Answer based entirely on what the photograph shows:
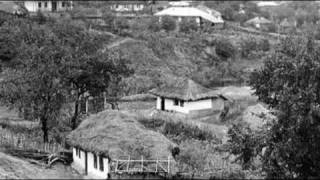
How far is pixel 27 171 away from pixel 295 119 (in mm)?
9750

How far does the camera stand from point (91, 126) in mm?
24297

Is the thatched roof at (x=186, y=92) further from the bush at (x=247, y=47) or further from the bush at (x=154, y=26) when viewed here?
the bush at (x=247, y=47)

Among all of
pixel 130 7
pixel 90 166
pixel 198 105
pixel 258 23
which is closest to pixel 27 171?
pixel 90 166

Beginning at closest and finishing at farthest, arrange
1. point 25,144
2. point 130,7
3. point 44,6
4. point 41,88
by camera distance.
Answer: point 25,144
point 41,88
point 44,6
point 130,7

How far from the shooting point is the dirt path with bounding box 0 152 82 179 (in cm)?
2169

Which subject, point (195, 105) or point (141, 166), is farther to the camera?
point (195, 105)

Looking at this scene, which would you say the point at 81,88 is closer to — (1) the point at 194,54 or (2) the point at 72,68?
(2) the point at 72,68

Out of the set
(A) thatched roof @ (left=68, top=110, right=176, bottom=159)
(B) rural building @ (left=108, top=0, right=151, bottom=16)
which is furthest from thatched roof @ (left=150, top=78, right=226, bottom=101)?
(B) rural building @ (left=108, top=0, right=151, bottom=16)

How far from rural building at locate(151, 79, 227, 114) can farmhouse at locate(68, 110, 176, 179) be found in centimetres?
1207

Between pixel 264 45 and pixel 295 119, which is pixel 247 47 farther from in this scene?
pixel 295 119

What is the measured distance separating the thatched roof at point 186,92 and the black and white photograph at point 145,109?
0.07 m

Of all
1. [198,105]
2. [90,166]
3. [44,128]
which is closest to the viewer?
[90,166]

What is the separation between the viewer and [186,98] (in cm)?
3616

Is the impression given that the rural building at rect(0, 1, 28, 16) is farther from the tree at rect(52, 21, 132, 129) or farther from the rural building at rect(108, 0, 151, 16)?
the tree at rect(52, 21, 132, 129)
